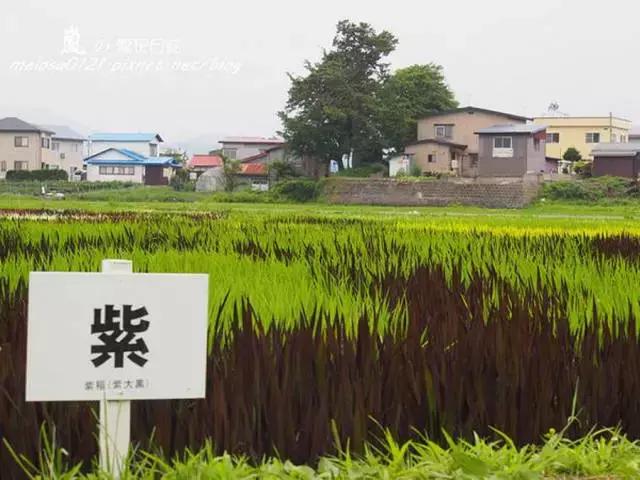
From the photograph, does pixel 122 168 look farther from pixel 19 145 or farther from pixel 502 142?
pixel 502 142

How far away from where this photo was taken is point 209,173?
198ft

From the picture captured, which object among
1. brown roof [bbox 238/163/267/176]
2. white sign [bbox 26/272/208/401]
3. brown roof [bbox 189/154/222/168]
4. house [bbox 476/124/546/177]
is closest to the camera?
white sign [bbox 26/272/208/401]

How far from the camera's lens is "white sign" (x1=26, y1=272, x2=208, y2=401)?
213cm

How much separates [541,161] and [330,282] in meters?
51.7

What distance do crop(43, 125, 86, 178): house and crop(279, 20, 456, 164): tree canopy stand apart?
2997 centimetres

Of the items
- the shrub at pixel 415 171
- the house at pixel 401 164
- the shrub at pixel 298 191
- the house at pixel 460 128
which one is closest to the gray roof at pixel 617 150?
the house at pixel 460 128

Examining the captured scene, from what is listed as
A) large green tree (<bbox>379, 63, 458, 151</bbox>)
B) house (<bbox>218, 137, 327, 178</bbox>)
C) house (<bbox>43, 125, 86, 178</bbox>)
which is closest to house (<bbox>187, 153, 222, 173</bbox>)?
house (<bbox>218, 137, 327, 178</bbox>)

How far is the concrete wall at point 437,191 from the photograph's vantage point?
44875mm

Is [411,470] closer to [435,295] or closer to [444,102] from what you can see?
[435,295]

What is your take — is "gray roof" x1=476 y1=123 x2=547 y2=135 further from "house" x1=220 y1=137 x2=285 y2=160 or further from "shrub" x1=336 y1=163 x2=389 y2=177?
"house" x1=220 y1=137 x2=285 y2=160

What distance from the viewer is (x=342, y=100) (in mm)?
53156

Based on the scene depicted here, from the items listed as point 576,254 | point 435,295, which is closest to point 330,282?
point 435,295

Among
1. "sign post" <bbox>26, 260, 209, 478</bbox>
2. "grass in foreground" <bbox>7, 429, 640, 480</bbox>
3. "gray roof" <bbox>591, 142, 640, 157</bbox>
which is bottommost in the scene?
"grass in foreground" <bbox>7, 429, 640, 480</bbox>

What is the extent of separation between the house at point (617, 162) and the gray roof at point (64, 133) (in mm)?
44520
